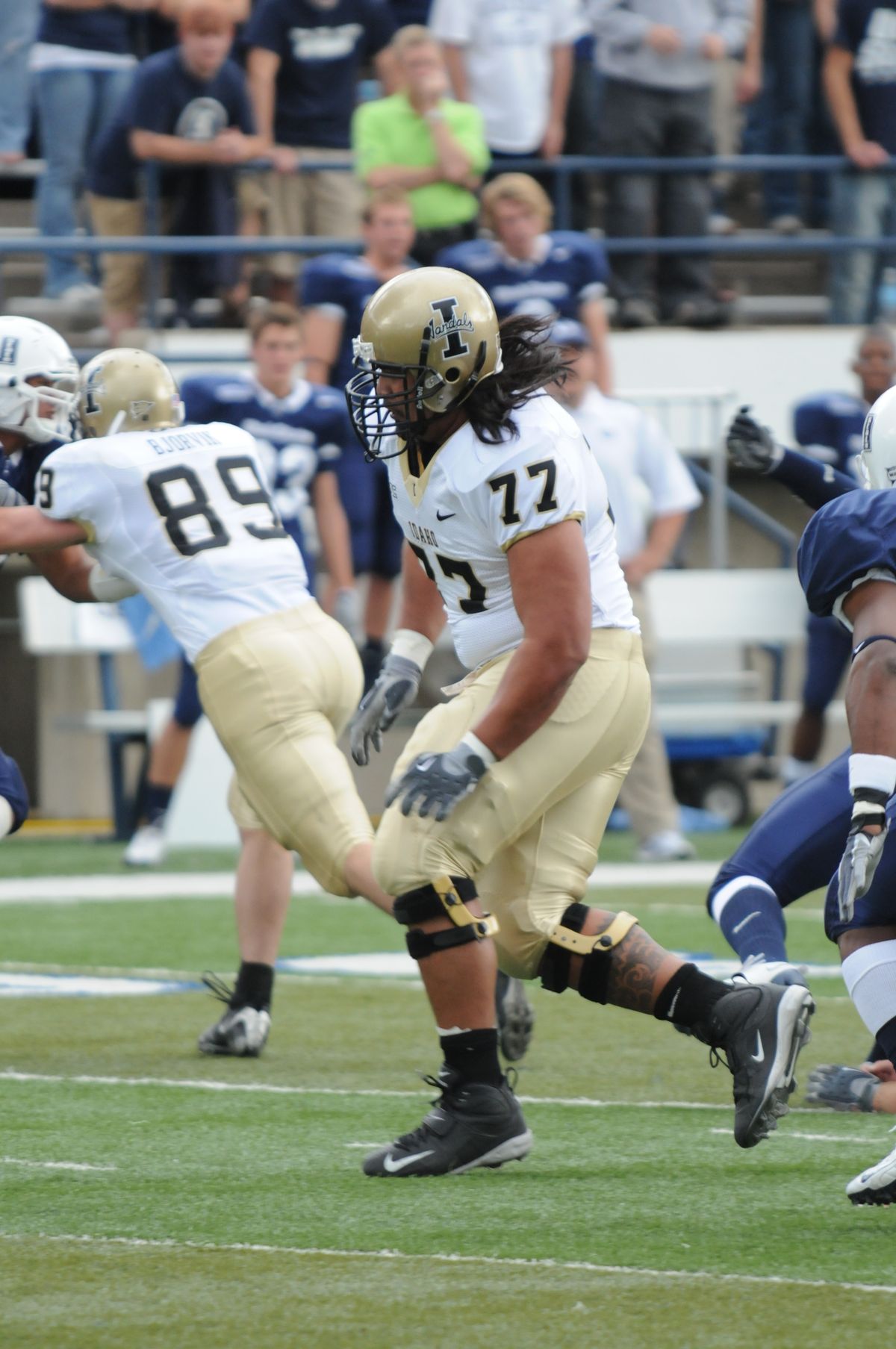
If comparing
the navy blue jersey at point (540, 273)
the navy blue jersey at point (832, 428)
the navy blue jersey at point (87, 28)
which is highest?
the navy blue jersey at point (87, 28)

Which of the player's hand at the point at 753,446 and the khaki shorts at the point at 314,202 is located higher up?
the player's hand at the point at 753,446

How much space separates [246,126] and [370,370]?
6675 mm

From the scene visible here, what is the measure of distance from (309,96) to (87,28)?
107 cm

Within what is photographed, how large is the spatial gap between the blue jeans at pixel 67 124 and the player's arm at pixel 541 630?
7.22 metres

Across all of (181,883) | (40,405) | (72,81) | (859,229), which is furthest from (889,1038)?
(859,229)

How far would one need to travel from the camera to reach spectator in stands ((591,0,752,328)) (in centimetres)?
1043

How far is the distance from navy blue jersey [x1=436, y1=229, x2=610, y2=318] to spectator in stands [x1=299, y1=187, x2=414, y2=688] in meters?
0.30

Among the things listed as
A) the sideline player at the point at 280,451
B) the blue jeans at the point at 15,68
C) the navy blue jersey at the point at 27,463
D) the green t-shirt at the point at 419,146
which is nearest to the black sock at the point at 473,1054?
the navy blue jersey at the point at 27,463

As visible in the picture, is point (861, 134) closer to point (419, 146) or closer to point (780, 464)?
point (419, 146)

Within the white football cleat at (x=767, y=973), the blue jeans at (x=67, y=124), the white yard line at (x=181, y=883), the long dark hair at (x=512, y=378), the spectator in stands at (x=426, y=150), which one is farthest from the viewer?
the blue jeans at (x=67, y=124)

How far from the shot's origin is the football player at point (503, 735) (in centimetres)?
371

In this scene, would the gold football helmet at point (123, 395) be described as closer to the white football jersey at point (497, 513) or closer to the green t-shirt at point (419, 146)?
the white football jersey at point (497, 513)

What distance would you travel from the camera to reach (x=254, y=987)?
517 cm

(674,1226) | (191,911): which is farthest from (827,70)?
(674,1226)
